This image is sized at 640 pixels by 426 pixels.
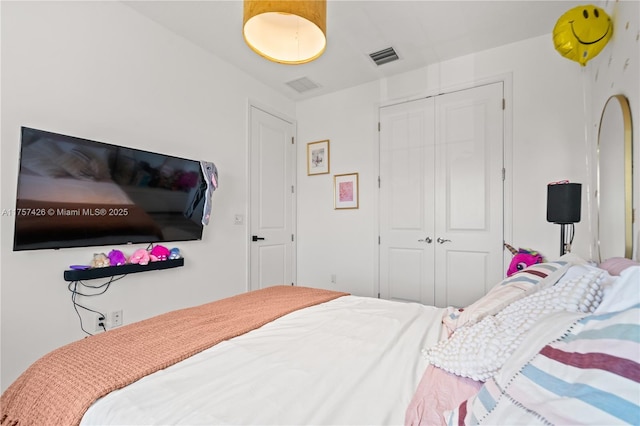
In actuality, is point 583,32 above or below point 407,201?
above

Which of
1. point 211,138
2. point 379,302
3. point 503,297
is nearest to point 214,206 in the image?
point 211,138

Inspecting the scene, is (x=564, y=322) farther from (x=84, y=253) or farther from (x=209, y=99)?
(x=209, y=99)

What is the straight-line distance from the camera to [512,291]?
49.5 inches

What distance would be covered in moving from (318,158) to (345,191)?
61 centimetres

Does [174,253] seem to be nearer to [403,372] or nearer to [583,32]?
[403,372]

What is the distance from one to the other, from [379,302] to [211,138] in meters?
2.31

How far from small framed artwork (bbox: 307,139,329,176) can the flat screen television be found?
5.49 feet

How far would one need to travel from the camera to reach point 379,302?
193 cm

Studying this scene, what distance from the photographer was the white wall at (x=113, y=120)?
1.90m

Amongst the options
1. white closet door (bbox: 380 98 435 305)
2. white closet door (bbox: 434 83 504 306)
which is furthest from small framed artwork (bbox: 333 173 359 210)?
white closet door (bbox: 434 83 504 306)

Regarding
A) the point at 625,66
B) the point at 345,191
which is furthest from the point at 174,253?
the point at 625,66

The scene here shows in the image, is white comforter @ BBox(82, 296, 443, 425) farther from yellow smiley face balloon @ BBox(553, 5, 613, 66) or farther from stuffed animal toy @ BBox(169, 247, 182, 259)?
yellow smiley face balloon @ BBox(553, 5, 613, 66)

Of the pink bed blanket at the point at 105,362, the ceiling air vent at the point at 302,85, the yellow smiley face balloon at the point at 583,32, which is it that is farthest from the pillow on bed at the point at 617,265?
the ceiling air vent at the point at 302,85

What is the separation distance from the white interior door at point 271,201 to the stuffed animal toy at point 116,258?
140cm
